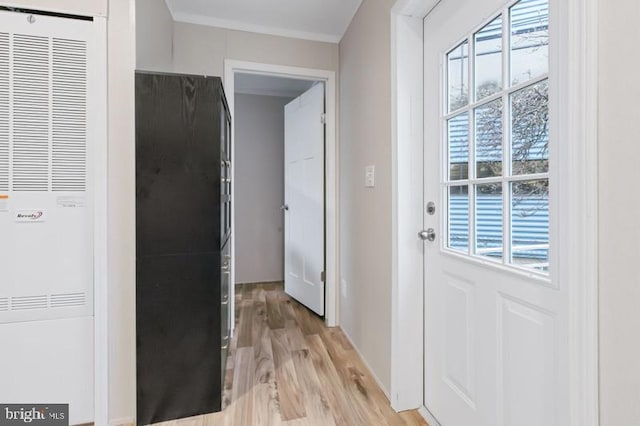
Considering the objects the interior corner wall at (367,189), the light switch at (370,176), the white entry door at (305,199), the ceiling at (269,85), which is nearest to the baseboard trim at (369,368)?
the interior corner wall at (367,189)

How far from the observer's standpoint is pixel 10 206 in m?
1.40

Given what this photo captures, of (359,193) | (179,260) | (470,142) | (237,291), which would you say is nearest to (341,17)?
(359,193)

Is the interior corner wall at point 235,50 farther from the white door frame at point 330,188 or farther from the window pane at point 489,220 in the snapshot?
the window pane at point 489,220

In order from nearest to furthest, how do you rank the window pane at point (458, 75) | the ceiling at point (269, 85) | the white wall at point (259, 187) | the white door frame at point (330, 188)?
the window pane at point (458, 75)
the white door frame at point (330, 188)
the ceiling at point (269, 85)
the white wall at point (259, 187)

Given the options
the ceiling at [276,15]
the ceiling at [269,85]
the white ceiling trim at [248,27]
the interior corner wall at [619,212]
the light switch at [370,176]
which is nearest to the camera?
the interior corner wall at [619,212]

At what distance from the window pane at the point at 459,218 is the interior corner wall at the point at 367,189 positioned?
340mm

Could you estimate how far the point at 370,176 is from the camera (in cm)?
195

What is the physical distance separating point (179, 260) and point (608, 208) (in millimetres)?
1620

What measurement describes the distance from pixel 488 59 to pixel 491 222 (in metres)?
0.63

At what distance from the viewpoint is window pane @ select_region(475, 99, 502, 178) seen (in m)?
1.14

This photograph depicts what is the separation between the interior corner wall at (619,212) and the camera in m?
0.66

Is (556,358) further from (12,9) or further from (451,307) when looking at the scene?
(12,9)

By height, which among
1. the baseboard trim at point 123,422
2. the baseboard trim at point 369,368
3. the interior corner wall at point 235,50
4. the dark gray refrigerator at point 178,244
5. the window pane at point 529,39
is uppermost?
the interior corner wall at point 235,50

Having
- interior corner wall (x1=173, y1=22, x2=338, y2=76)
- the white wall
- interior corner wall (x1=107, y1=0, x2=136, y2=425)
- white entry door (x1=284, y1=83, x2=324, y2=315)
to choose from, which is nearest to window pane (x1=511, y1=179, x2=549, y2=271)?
interior corner wall (x1=107, y1=0, x2=136, y2=425)
